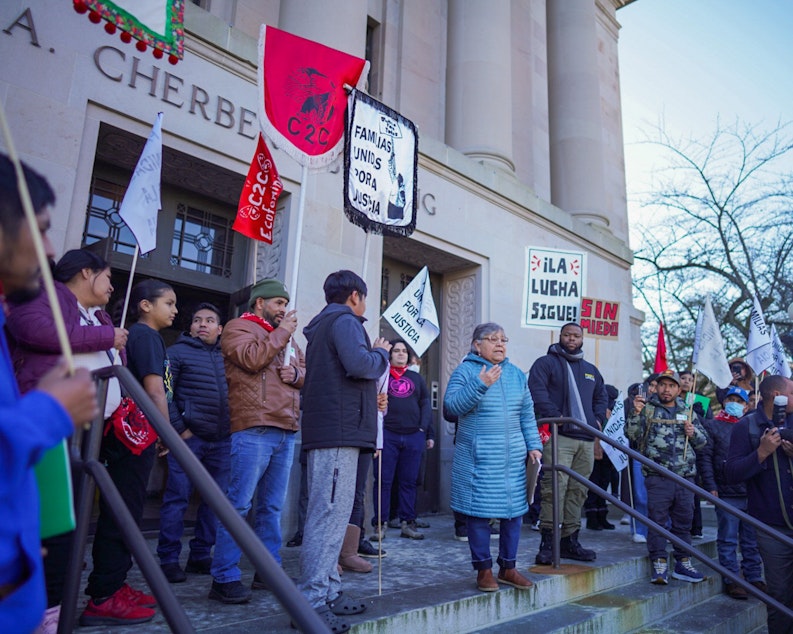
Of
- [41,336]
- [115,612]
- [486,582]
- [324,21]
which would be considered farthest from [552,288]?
[41,336]

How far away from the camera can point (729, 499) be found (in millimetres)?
6086

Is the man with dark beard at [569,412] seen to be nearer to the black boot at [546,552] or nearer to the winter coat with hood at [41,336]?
the black boot at [546,552]

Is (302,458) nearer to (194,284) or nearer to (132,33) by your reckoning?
(194,284)

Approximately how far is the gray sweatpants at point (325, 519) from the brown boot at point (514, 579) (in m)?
1.43

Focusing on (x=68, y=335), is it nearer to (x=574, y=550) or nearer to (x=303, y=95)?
(x=303, y=95)

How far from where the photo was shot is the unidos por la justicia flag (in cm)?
467

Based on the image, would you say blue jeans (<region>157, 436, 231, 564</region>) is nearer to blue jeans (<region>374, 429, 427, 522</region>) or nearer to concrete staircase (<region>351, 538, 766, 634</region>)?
concrete staircase (<region>351, 538, 766, 634</region>)

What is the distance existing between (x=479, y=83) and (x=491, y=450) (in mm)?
7446

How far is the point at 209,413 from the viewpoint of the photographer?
4.45m

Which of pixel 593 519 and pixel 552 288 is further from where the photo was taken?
pixel 593 519

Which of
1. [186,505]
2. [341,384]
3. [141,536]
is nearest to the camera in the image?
[141,536]

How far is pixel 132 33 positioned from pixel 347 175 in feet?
5.94

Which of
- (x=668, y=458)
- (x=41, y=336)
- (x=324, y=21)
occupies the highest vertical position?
(x=324, y=21)

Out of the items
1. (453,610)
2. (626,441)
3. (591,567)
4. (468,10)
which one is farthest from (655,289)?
(453,610)
